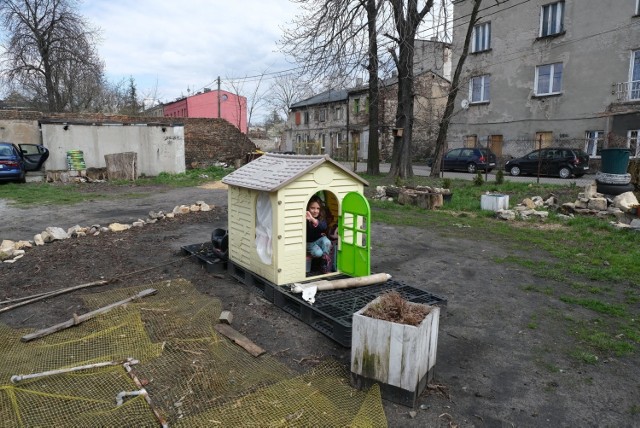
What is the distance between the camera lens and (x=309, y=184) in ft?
17.9

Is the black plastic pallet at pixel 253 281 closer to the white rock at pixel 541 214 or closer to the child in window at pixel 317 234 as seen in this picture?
the child in window at pixel 317 234

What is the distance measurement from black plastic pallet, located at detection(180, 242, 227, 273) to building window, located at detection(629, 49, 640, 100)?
74.8ft

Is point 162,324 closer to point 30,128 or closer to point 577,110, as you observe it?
point 30,128

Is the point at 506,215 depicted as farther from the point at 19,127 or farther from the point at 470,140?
the point at 19,127

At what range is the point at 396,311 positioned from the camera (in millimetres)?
3590

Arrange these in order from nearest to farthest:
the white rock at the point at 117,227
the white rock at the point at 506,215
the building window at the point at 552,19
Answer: the white rock at the point at 117,227
the white rock at the point at 506,215
the building window at the point at 552,19

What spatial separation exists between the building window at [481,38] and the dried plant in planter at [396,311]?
93.3 ft

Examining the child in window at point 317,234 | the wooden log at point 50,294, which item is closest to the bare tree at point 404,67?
the child in window at point 317,234

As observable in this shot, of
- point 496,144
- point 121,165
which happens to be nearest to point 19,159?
point 121,165

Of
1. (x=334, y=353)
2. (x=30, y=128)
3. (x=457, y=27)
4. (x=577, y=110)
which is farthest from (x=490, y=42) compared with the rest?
(x=334, y=353)

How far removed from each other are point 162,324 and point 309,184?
2.29m

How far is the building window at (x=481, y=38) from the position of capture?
1102 inches

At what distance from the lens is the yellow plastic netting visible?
3.10 meters

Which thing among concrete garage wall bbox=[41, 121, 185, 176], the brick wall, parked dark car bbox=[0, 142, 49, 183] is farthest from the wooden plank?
the brick wall
